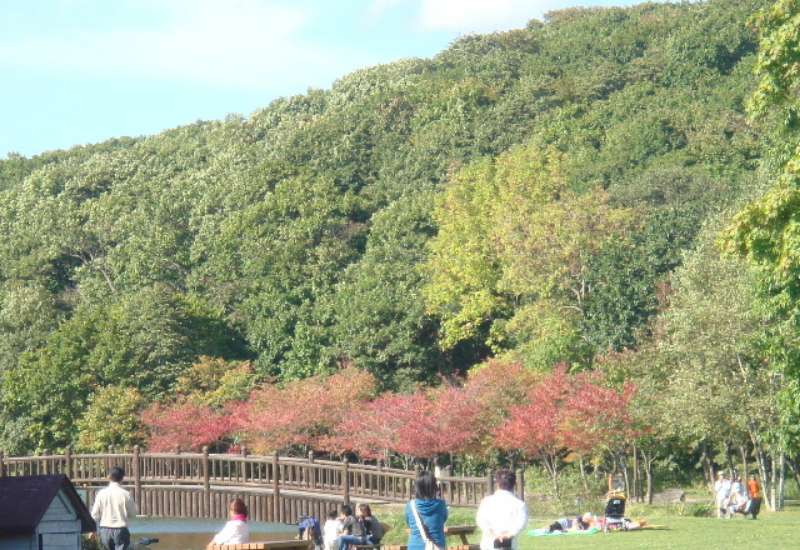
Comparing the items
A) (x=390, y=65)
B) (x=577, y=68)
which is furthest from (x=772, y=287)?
(x=390, y=65)

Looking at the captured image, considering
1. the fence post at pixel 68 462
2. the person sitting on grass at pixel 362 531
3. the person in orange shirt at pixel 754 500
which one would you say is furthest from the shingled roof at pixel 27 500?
the fence post at pixel 68 462

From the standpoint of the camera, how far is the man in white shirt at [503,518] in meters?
13.6

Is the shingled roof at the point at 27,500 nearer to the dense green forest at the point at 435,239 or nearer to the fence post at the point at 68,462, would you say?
the dense green forest at the point at 435,239

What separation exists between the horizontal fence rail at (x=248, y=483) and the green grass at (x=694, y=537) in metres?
6.58

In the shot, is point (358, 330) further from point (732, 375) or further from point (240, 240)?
point (732, 375)

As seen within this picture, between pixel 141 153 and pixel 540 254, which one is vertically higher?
pixel 141 153

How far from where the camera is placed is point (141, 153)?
84.4 meters

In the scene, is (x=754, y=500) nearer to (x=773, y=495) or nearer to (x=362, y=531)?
(x=773, y=495)

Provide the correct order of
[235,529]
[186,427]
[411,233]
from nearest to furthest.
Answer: [235,529] < [186,427] < [411,233]

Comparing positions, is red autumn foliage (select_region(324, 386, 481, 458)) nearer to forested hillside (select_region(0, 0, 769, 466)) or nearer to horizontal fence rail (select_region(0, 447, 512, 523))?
horizontal fence rail (select_region(0, 447, 512, 523))

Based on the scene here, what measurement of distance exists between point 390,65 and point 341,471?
54214 millimetres

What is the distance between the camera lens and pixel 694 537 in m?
24.2

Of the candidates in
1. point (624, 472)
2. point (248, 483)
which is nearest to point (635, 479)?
point (624, 472)

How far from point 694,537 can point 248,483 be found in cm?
2049
